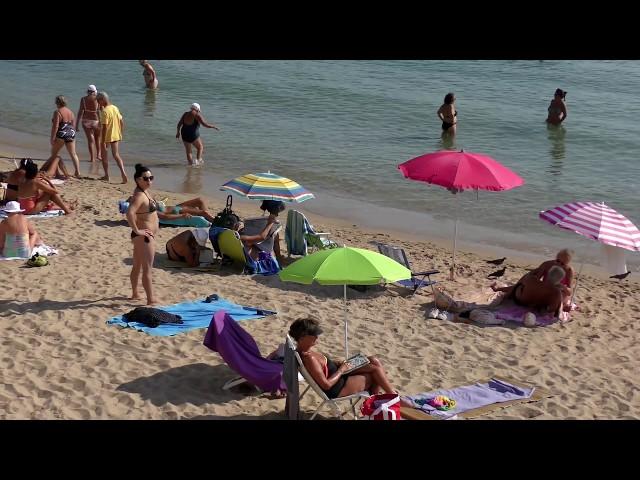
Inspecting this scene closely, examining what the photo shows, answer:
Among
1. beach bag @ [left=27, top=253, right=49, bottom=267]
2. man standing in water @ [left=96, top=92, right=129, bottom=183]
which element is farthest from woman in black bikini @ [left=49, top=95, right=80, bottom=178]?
beach bag @ [left=27, top=253, right=49, bottom=267]

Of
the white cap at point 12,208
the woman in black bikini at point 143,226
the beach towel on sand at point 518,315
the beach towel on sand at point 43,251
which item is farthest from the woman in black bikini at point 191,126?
the beach towel on sand at point 518,315

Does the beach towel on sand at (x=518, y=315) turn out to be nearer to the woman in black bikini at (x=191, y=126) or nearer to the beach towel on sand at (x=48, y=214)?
the beach towel on sand at (x=48, y=214)

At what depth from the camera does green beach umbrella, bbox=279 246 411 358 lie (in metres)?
6.32

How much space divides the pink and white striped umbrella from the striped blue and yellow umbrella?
103 inches

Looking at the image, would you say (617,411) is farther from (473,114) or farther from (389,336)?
(473,114)

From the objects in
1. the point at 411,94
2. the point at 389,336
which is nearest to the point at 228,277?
the point at 389,336

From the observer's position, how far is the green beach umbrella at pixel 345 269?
6.32 m

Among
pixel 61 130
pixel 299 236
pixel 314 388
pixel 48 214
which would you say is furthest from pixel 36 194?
pixel 314 388

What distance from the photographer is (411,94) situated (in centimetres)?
2366

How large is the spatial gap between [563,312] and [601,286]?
5.46 feet

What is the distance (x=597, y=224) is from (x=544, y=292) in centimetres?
83

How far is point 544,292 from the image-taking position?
27.7 feet

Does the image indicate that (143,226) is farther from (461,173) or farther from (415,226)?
(415,226)

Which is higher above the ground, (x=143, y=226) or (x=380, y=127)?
(x=143, y=226)
